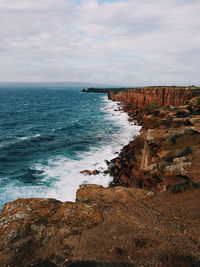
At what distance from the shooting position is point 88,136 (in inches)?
1865

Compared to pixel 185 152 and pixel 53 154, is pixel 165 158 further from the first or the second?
pixel 53 154

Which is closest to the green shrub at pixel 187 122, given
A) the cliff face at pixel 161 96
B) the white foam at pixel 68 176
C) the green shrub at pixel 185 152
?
the green shrub at pixel 185 152

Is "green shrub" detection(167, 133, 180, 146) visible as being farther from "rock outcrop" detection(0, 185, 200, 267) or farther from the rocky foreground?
"rock outcrop" detection(0, 185, 200, 267)

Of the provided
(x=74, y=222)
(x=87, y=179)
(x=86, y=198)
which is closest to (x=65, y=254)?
(x=74, y=222)

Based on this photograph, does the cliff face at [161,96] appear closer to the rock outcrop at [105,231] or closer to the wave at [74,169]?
the wave at [74,169]

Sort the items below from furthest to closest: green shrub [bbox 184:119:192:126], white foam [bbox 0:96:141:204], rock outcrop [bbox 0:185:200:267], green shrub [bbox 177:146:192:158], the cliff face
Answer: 1. the cliff face
2. green shrub [bbox 184:119:192:126]
3. white foam [bbox 0:96:141:204]
4. green shrub [bbox 177:146:192:158]
5. rock outcrop [bbox 0:185:200:267]

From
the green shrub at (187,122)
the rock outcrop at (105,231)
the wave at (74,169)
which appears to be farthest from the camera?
the green shrub at (187,122)

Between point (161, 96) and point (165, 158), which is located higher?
point (161, 96)

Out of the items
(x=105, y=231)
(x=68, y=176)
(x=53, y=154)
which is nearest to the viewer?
(x=105, y=231)

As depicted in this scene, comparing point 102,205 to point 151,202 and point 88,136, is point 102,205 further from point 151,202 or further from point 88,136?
point 88,136

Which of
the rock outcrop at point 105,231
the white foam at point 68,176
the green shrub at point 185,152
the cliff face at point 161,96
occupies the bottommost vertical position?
the white foam at point 68,176

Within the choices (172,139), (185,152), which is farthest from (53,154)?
(185,152)

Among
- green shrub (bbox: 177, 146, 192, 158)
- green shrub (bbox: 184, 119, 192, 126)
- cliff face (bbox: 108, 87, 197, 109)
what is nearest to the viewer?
green shrub (bbox: 177, 146, 192, 158)

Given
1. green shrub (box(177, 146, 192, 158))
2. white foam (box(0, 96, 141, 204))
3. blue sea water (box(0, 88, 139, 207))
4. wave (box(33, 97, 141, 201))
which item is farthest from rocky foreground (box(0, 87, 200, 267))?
blue sea water (box(0, 88, 139, 207))
